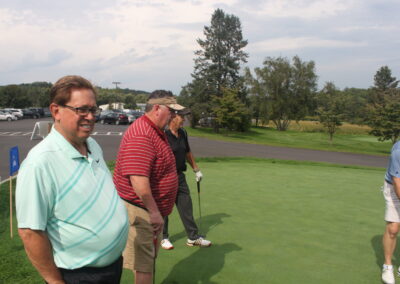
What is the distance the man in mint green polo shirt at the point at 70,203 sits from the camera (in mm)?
1698

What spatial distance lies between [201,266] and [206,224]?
5.22ft

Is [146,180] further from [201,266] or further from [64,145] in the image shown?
[201,266]

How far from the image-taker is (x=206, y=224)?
552 centimetres

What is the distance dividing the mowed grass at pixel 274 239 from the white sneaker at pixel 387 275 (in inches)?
3.3

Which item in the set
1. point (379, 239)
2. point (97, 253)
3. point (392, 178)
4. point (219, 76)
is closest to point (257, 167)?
point (379, 239)

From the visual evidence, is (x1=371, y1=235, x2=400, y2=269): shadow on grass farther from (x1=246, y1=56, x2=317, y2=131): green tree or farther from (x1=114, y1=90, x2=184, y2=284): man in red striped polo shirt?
(x1=246, y1=56, x2=317, y2=131): green tree

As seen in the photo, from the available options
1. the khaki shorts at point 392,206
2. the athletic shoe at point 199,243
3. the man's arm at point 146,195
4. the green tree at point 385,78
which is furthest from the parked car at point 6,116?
the green tree at point 385,78

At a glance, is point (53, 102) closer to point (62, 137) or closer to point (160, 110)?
point (62, 137)

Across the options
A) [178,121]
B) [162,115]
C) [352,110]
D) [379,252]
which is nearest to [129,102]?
[352,110]

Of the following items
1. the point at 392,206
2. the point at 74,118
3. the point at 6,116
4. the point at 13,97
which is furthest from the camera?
the point at 13,97

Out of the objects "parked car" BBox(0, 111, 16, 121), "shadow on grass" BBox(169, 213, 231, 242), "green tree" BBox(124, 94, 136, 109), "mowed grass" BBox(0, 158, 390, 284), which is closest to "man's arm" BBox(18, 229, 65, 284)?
"mowed grass" BBox(0, 158, 390, 284)

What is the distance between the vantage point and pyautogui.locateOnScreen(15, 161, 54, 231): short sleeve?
1673 millimetres

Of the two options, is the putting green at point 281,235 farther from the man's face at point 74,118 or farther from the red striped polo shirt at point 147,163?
the man's face at point 74,118

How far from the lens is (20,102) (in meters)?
74.8
